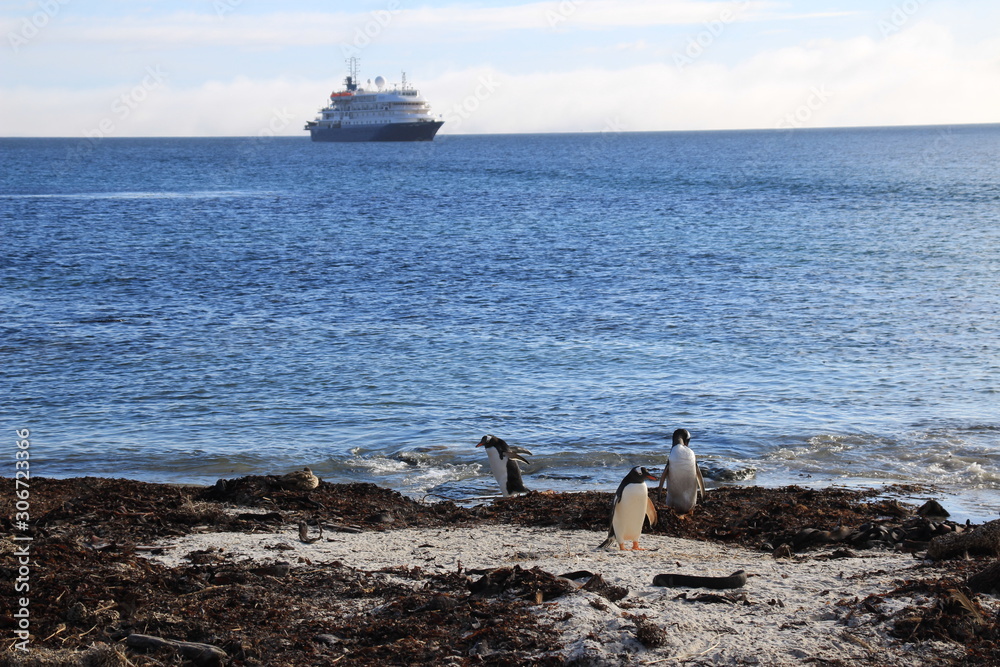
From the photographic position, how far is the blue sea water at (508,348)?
12359 millimetres

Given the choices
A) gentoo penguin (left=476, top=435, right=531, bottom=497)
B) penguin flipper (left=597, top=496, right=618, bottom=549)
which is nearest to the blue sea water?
gentoo penguin (left=476, top=435, right=531, bottom=497)

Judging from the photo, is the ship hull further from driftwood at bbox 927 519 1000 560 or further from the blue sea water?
driftwood at bbox 927 519 1000 560

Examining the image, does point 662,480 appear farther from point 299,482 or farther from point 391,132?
point 391,132

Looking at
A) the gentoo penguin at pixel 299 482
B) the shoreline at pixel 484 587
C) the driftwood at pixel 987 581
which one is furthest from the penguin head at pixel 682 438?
the gentoo penguin at pixel 299 482

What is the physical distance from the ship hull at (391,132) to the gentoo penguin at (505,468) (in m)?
148

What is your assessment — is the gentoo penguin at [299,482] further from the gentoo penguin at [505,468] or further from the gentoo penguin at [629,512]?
the gentoo penguin at [629,512]

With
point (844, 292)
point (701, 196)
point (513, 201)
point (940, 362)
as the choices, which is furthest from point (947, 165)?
point (940, 362)

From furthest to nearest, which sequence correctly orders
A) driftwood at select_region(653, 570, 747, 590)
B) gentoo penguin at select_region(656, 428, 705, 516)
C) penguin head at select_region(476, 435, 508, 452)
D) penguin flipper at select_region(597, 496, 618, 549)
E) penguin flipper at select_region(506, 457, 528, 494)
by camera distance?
penguin head at select_region(476, 435, 508, 452) < penguin flipper at select_region(506, 457, 528, 494) < gentoo penguin at select_region(656, 428, 705, 516) < penguin flipper at select_region(597, 496, 618, 549) < driftwood at select_region(653, 570, 747, 590)

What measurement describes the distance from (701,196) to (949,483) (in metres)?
50.5

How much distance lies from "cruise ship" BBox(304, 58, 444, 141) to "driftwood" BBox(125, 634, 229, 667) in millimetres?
→ 153626

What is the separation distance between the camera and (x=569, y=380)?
16.1 m

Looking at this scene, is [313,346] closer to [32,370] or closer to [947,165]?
[32,370]

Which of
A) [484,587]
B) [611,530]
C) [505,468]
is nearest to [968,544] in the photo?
[611,530]

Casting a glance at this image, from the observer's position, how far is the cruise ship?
154 m
